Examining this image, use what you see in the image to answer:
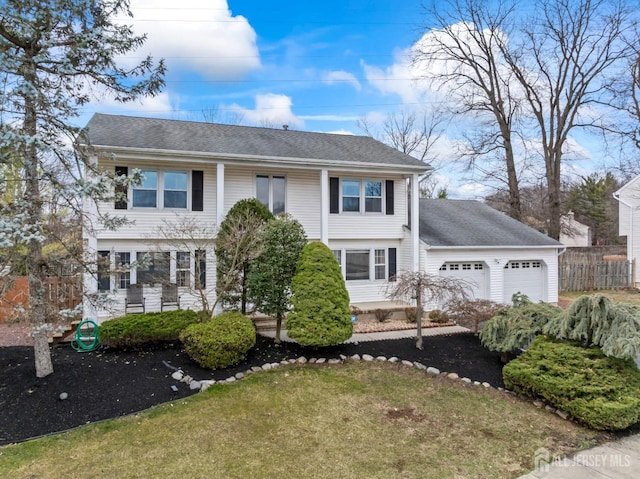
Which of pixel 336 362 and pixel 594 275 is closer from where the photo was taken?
pixel 336 362

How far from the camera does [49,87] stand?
5801 millimetres

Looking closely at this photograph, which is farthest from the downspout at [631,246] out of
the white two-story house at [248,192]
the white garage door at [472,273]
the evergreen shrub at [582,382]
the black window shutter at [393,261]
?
the evergreen shrub at [582,382]

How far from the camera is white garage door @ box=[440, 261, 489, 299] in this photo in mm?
13477

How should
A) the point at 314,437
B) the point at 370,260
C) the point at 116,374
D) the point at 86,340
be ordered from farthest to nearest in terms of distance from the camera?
the point at 370,260, the point at 86,340, the point at 116,374, the point at 314,437

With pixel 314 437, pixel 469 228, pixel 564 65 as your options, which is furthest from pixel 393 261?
pixel 564 65

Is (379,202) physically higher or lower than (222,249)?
higher

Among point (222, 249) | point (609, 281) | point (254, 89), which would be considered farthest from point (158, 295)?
point (609, 281)

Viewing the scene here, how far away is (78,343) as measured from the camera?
7633 mm

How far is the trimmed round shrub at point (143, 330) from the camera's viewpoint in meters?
7.30

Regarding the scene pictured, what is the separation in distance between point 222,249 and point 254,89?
14.0m

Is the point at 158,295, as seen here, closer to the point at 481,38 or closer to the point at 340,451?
the point at 340,451

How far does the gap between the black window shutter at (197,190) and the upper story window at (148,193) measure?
1.07m

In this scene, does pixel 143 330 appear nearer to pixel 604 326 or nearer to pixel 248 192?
pixel 248 192

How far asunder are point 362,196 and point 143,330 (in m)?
8.56
